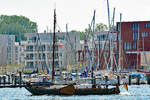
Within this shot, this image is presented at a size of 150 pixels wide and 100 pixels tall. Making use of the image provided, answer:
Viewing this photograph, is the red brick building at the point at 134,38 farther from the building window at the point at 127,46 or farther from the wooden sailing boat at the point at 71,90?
the wooden sailing boat at the point at 71,90

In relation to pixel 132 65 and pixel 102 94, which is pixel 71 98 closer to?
pixel 102 94

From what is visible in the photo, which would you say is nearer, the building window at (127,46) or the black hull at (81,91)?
the black hull at (81,91)

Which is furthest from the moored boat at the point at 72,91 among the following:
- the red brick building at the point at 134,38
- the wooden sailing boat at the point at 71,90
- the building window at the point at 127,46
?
the building window at the point at 127,46

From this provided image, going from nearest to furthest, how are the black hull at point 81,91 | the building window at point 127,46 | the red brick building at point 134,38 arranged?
the black hull at point 81,91 < the red brick building at point 134,38 < the building window at point 127,46

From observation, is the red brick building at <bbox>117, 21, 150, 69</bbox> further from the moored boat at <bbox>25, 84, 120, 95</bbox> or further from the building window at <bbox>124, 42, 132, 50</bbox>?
the moored boat at <bbox>25, 84, 120, 95</bbox>

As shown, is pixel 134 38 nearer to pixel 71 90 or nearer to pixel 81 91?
pixel 81 91

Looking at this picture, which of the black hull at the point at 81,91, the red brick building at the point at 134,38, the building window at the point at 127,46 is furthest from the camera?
the building window at the point at 127,46

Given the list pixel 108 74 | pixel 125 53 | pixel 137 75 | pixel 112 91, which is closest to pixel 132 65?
pixel 125 53

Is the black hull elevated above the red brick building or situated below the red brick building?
below

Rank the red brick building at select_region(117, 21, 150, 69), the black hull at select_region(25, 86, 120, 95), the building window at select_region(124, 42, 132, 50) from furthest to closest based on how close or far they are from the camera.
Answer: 1. the building window at select_region(124, 42, 132, 50)
2. the red brick building at select_region(117, 21, 150, 69)
3. the black hull at select_region(25, 86, 120, 95)

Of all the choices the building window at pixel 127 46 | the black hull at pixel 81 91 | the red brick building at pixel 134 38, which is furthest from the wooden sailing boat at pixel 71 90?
the building window at pixel 127 46

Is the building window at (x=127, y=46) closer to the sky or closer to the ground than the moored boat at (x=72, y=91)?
closer to the sky

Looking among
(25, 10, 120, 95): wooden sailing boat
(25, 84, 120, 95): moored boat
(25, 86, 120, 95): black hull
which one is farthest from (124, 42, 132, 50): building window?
(25, 84, 120, 95): moored boat

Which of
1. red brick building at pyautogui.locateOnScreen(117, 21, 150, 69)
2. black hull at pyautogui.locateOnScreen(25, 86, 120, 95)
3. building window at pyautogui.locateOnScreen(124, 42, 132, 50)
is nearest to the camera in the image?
black hull at pyautogui.locateOnScreen(25, 86, 120, 95)
